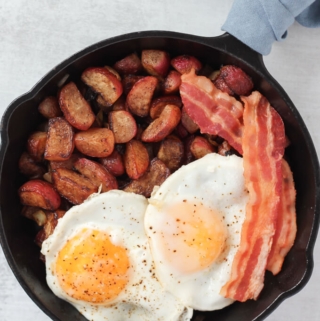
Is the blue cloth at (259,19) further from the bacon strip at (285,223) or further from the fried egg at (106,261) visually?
the fried egg at (106,261)

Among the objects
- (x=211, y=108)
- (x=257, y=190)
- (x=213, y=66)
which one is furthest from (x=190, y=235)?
(x=213, y=66)

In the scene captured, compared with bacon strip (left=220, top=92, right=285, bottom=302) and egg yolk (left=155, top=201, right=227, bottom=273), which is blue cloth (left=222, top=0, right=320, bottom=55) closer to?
bacon strip (left=220, top=92, right=285, bottom=302)

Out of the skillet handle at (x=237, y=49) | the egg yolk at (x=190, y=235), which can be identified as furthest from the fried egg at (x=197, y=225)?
the skillet handle at (x=237, y=49)

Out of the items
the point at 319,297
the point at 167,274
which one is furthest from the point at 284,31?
the point at 319,297

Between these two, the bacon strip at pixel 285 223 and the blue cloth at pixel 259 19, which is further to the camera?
the bacon strip at pixel 285 223

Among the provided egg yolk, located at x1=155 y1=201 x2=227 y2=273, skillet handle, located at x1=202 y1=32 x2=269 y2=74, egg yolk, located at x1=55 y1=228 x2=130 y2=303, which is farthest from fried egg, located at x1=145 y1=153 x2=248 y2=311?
skillet handle, located at x1=202 y1=32 x2=269 y2=74

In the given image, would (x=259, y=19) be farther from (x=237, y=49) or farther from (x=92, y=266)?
(x=92, y=266)

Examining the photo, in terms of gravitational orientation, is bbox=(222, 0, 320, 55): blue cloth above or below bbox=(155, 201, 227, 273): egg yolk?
above

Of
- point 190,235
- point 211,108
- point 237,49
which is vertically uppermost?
point 237,49
